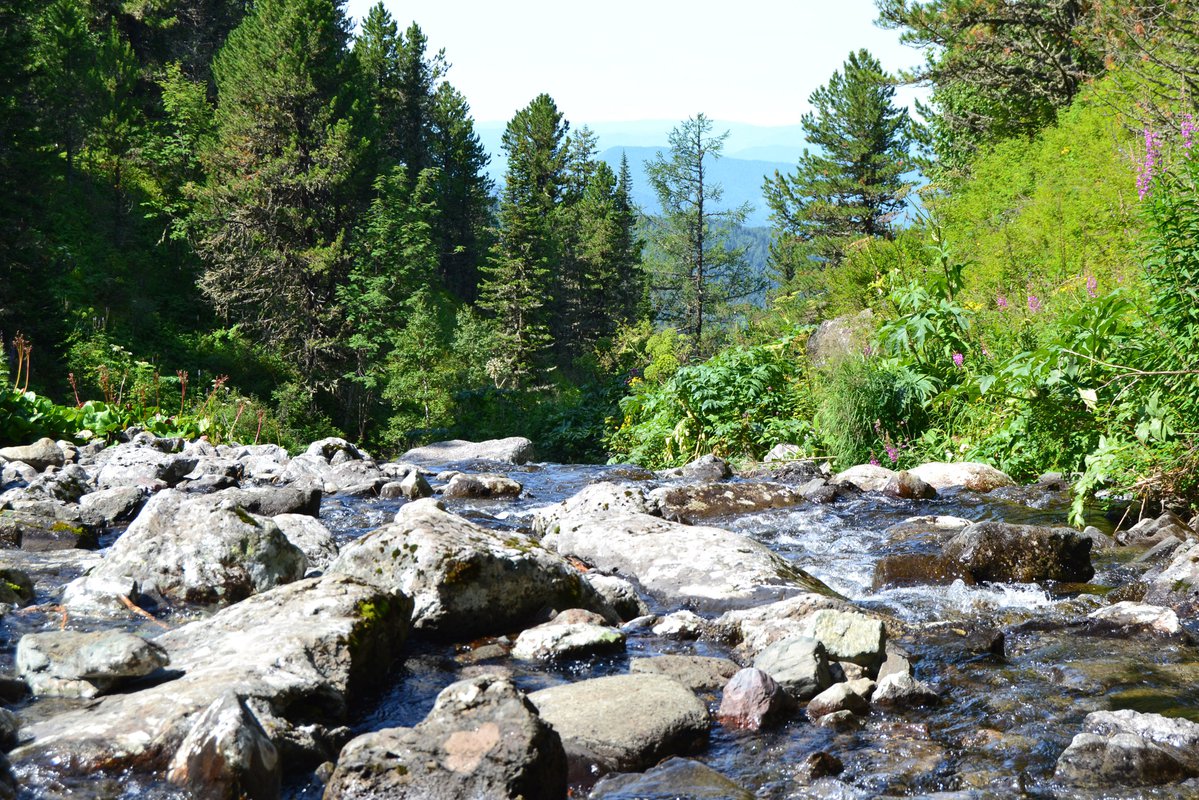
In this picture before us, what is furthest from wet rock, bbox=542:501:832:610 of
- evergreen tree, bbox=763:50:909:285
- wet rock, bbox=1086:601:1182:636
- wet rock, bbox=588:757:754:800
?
evergreen tree, bbox=763:50:909:285

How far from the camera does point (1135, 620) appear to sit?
5016 mm

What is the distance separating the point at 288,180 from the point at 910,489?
24.0 metres

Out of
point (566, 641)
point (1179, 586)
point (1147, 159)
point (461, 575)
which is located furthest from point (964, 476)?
point (461, 575)

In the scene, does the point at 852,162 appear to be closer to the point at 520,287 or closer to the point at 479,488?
the point at 520,287

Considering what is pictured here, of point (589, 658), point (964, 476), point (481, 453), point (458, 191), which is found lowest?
point (481, 453)

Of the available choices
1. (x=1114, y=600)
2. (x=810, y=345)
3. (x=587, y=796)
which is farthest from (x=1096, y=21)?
(x=587, y=796)

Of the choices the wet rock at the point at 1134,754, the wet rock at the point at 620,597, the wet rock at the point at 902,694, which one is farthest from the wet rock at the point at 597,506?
the wet rock at the point at 1134,754

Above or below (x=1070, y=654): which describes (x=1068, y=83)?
above

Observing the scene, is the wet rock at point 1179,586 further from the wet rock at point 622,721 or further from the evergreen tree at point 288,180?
the evergreen tree at point 288,180

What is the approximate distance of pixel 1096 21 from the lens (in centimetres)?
1939

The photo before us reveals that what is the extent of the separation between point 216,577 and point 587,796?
3.27 metres

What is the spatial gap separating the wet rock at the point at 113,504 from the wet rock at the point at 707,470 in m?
6.68

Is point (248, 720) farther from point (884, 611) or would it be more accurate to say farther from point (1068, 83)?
point (1068, 83)

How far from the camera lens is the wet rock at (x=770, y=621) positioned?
196 inches
